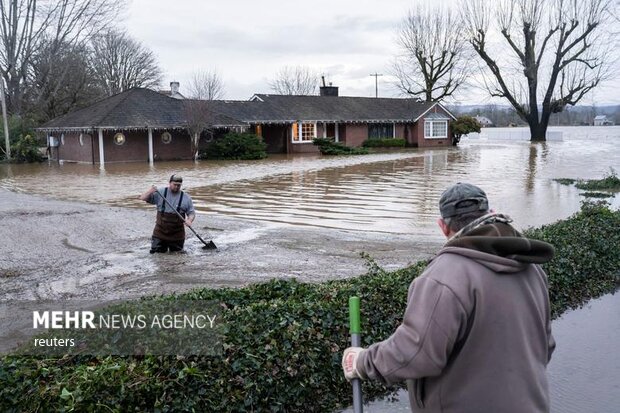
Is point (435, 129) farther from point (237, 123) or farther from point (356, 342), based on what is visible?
point (356, 342)

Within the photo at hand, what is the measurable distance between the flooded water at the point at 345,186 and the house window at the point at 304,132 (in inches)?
447

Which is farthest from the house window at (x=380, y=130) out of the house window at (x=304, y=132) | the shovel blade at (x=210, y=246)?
the shovel blade at (x=210, y=246)

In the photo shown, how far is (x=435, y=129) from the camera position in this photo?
53.3m

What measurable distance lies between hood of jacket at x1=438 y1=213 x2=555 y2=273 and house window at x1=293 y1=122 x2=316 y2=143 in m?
44.1

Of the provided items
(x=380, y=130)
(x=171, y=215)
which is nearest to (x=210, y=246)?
(x=171, y=215)

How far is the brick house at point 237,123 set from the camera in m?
36.0

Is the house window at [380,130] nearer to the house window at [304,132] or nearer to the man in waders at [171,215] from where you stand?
the house window at [304,132]

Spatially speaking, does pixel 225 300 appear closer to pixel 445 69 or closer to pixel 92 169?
pixel 92 169

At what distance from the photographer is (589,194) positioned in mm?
18344

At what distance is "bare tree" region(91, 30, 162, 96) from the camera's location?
63.4 meters

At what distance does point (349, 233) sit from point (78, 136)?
28.9 metres

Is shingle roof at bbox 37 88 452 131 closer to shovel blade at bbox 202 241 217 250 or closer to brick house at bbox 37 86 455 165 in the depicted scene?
brick house at bbox 37 86 455 165

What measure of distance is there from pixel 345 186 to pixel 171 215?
12.2 m

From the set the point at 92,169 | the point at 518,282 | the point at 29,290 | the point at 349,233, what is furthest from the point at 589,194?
the point at 92,169
